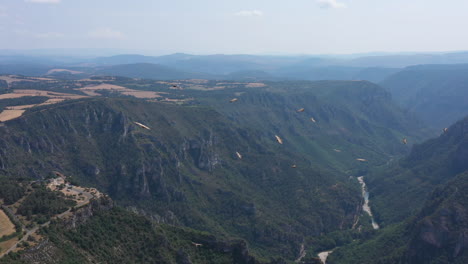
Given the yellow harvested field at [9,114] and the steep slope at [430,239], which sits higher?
the yellow harvested field at [9,114]

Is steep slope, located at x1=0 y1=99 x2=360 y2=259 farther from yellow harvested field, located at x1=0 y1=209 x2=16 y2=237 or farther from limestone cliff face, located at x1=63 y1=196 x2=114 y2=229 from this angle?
yellow harvested field, located at x1=0 y1=209 x2=16 y2=237

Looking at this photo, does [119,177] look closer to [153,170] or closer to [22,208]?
[153,170]

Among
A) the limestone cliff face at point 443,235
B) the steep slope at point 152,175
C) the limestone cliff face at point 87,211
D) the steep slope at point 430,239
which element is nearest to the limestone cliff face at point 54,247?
the limestone cliff face at point 87,211

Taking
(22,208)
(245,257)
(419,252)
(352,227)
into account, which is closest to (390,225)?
(352,227)

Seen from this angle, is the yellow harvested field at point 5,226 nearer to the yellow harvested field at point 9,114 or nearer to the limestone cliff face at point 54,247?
the limestone cliff face at point 54,247

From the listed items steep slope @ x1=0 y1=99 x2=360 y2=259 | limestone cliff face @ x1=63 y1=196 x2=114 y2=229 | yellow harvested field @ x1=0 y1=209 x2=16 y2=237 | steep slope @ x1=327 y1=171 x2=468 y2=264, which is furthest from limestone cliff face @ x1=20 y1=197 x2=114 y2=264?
steep slope @ x1=327 y1=171 x2=468 y2=264

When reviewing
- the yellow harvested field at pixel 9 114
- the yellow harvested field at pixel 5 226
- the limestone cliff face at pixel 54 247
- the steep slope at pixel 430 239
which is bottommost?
the steep slope at pixel 430 239

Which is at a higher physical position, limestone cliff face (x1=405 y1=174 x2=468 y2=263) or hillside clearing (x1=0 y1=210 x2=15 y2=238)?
hillside clearing (x1=0 y1=210 x2=15 y2=238)
